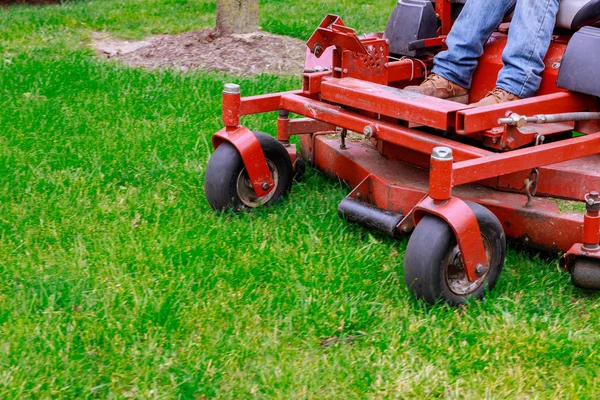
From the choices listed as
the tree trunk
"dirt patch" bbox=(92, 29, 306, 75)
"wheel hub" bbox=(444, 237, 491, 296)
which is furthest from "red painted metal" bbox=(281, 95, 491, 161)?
the tree trunk

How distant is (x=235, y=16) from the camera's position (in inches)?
259

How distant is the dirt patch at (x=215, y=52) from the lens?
6.09 m

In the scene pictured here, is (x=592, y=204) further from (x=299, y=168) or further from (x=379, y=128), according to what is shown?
(x=299, y=168)

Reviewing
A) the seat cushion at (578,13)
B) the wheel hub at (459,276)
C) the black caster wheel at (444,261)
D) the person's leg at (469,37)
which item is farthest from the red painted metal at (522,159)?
the person's leg at (469,37)

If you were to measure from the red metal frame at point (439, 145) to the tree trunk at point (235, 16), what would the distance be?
274 centimetres

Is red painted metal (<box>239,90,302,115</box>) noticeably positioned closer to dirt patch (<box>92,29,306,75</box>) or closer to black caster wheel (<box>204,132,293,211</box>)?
black caster wheel (<box>204,132,293,211</box>)

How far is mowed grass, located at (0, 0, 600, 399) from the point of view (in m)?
2.54

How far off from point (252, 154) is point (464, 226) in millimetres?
1046

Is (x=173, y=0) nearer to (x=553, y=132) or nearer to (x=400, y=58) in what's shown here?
(x=400, y=58)

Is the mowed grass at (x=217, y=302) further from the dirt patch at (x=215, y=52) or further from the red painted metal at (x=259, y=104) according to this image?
the dirt patch at (x=215, y=52)

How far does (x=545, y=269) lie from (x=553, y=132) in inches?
20.1

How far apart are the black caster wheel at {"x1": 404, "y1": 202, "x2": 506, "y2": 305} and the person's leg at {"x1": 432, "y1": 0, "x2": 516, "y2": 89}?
A: 40.9 inches

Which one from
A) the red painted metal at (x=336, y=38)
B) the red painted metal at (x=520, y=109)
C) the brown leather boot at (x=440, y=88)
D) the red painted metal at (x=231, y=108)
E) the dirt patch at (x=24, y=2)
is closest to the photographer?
the red painted metal at (x=520, y=109)

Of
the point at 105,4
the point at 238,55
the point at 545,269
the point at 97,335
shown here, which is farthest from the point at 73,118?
the point at 105,4
